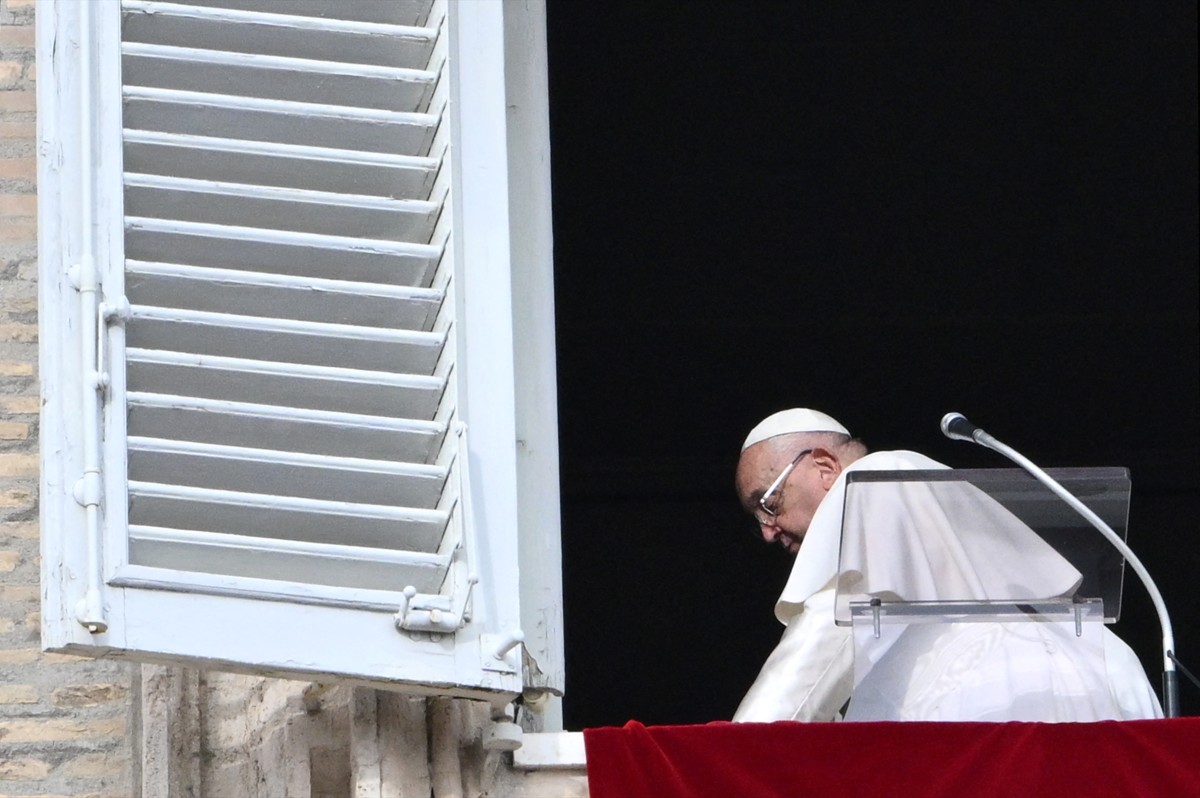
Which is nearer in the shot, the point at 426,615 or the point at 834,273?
the point at 426,615

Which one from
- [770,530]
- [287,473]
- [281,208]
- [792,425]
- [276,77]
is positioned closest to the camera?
[287,473]

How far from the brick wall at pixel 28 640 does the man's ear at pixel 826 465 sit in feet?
4.82

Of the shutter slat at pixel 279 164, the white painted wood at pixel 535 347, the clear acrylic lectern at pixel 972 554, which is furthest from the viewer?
the white painted wood at pixel 535 347

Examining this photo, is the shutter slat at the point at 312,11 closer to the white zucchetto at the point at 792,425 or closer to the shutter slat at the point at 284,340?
the shutter slat at the point at 284,340

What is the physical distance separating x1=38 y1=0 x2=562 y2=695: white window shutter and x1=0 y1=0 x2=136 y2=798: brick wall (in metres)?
0.77

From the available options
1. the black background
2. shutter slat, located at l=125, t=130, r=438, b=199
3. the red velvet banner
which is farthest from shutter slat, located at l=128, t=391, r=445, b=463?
the black background

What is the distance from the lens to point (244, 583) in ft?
13.8

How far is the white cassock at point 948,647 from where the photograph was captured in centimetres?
439

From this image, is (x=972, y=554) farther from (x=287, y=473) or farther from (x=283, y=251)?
(x=283, y=251)

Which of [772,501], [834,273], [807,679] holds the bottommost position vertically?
[807,679]

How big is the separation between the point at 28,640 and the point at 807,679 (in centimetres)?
146

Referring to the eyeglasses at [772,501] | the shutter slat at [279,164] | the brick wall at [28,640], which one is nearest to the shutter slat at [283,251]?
the shutter slat at [279,164]

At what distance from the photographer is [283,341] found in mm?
4484

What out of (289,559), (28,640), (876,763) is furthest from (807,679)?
(28,640)
